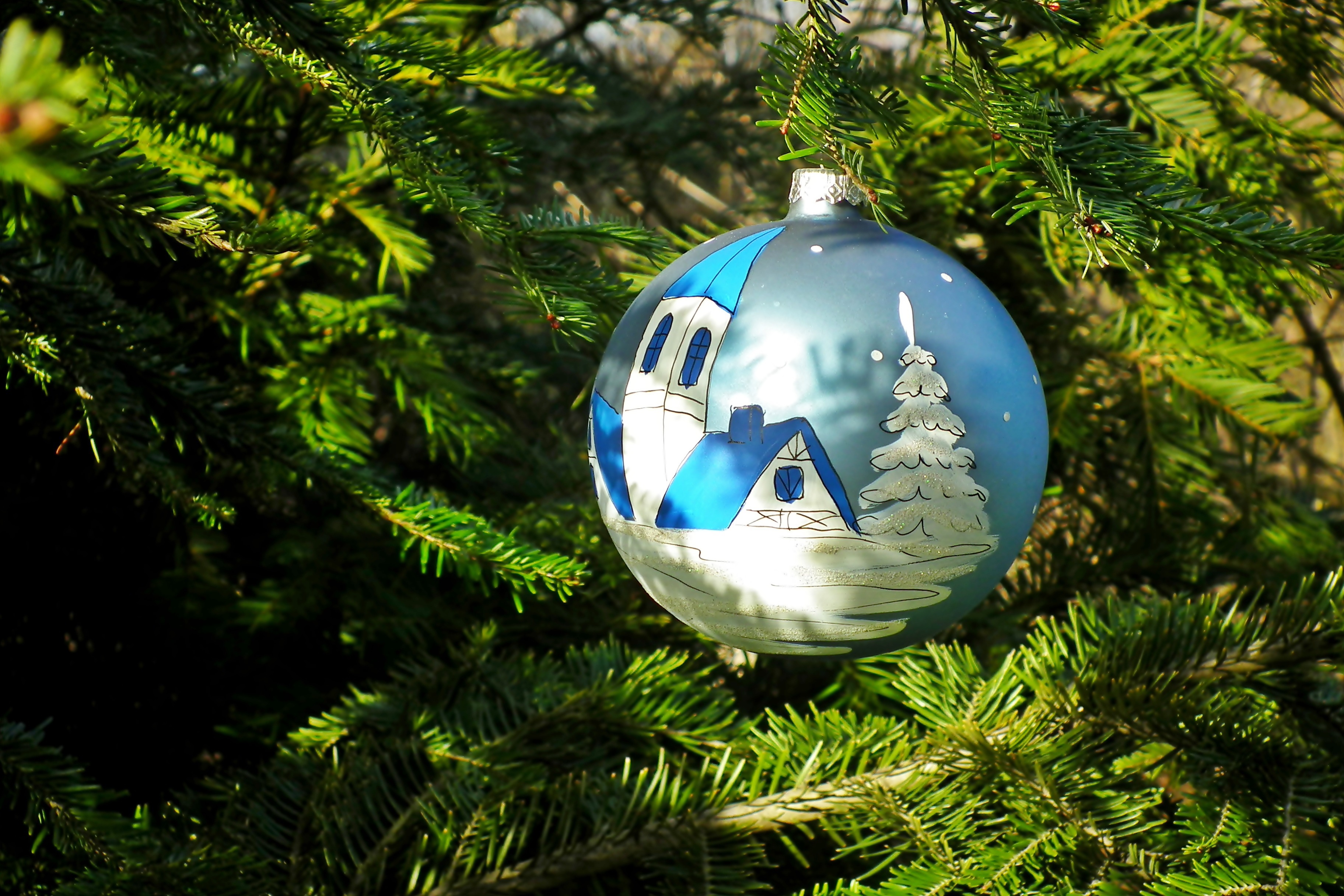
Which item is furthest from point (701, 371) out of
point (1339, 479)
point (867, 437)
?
point (1339, 479)

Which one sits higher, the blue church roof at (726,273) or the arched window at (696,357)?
the blue church roof at (726,273)

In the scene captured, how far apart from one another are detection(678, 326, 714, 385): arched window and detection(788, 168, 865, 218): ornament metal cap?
17cm

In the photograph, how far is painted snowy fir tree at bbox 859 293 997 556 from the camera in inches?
27.5

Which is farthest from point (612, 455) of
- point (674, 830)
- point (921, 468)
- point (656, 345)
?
point (674, 830)

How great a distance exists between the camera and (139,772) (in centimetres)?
138

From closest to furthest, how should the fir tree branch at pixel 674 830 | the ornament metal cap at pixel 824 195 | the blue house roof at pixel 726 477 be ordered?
the blue house roof at pixel 726 477 → the ornament metal cap at pixel 824 195 → the fir tree branch at pixel 674 830

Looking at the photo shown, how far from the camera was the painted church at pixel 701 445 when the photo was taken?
70 cm

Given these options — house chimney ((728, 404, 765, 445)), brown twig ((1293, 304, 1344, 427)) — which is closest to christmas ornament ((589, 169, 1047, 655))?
house chimney ((728, 404, 765, 445))

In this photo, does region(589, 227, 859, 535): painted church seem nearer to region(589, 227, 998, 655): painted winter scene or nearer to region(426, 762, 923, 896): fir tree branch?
region(589, 227, 998, 655): painted winter scene

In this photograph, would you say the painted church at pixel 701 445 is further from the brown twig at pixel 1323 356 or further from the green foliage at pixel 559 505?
the brown twig at pixel 1323 356

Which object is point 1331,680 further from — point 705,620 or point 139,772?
point 139,772

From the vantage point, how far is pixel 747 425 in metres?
0.71

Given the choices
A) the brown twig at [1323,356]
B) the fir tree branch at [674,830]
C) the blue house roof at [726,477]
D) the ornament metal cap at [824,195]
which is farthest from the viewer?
the brown twig at [1323,356]

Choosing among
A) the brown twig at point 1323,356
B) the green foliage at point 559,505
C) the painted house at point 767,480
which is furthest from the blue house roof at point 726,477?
the brown twig at point 1323,356
